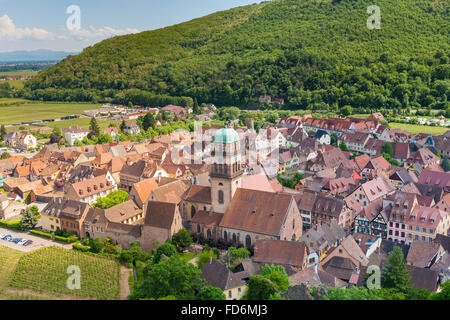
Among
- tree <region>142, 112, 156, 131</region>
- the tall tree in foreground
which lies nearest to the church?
the tall tree in foreground

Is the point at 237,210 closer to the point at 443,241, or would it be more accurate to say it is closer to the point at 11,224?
the point at 443,241

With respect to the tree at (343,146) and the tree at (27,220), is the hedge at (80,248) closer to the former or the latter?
the tree at (27,220)

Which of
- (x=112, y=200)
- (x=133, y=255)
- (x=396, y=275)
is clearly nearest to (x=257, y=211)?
(x=133, y=255)

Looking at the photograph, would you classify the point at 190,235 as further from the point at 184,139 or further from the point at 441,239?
the point at 184,139

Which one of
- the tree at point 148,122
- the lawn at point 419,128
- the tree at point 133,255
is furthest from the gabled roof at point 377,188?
the tree at point 148,122

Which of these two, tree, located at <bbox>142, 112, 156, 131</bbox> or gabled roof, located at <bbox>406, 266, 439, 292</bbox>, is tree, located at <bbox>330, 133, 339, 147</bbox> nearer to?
tree, located at <bbox>142, 112, 156, 131</bbox>

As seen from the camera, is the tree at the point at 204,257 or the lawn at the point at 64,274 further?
the tree at the point at 204,257
